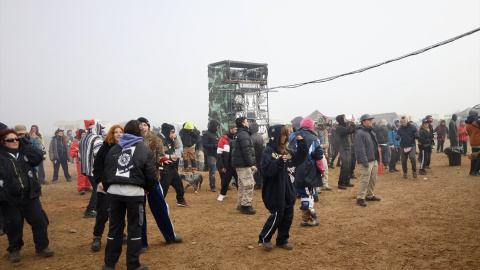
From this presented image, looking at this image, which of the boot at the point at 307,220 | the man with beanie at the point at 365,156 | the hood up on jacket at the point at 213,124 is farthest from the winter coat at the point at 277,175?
the hood up on jacket at the point at 213,124

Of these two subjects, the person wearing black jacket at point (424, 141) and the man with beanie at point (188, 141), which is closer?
the man with beanie at point (188, 141)

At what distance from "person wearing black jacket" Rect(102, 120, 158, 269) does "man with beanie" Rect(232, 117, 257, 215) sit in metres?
3.24

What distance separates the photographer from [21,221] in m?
4.83

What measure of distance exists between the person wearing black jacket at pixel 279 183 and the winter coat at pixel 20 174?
3.60 metres

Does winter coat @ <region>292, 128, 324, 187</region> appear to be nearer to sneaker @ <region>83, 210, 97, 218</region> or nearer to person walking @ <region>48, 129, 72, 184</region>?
sneaker @ <region>83, 210, 97, 218</region>

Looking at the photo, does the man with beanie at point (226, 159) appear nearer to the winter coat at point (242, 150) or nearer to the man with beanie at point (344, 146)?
the winter coat at point (242, 150)

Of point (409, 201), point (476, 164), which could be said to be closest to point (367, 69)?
point (409, 201)

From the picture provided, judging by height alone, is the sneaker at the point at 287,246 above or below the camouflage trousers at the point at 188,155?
below

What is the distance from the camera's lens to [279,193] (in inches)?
184

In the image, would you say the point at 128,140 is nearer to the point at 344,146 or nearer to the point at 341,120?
the point at 344,146

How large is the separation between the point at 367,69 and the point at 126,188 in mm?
8605

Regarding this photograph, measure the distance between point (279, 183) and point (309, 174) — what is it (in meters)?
1.52

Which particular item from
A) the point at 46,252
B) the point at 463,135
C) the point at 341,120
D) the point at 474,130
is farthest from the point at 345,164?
the point at 463,135

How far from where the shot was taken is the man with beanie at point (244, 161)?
7.15 meters
